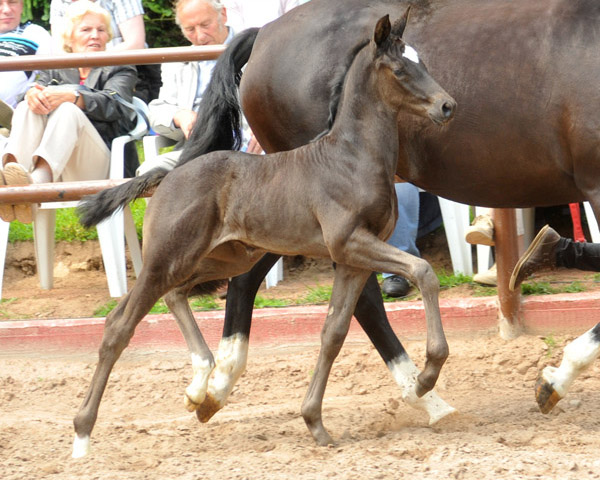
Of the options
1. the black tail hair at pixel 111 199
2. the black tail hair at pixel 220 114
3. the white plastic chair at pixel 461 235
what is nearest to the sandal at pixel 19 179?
the black tail hair at pixel 220 114

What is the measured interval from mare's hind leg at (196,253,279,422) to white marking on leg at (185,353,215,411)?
0.09 metres

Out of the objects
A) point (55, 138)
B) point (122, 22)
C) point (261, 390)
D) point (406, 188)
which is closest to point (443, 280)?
point (406, 188)

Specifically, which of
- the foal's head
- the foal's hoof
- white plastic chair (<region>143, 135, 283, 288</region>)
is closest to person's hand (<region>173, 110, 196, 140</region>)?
white plastic chair (<region>143, 135, 283, 288</region>)

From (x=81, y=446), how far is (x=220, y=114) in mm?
1581

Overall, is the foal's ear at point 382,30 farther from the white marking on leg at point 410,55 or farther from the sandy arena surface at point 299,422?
the sandy arena surface at point 299,422

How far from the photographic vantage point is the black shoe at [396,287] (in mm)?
5520

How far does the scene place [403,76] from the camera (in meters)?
3.49

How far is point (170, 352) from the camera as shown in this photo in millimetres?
5215

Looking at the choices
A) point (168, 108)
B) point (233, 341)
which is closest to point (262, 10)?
point (168, 108)

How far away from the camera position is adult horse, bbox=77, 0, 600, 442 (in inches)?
149

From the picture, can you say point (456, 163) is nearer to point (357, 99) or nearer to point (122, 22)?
point (357, 99)

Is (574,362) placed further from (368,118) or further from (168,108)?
(168,108)

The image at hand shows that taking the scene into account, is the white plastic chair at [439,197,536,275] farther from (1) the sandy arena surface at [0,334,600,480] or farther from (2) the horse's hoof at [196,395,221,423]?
(2) the horse's hoof at [196,395,221,423]

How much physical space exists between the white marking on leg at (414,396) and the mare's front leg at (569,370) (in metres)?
0.39
